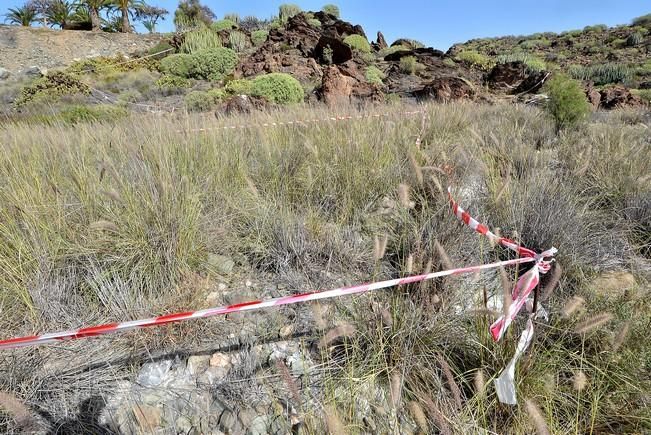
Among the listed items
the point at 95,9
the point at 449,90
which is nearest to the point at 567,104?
the point at 449,90

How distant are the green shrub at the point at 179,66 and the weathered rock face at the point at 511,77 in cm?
1237

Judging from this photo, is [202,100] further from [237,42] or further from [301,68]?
[237,42]

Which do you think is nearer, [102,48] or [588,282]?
[588,282]

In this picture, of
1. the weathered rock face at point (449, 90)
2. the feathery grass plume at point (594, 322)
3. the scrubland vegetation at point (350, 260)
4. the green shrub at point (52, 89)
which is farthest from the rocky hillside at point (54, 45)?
the feathery grass plume at point (594, 322)

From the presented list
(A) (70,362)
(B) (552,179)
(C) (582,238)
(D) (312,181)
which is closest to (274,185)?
(D) (312,181)

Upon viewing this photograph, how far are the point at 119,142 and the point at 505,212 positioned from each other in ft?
10.9

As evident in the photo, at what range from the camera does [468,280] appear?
6.64ft

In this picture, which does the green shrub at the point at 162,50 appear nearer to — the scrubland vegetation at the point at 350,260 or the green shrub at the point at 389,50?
the green shrub at the point at 389,50

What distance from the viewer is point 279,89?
1061cm

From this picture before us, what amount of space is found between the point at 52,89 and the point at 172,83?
3863mm

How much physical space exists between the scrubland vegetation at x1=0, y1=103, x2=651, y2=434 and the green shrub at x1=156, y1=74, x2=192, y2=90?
421 inches

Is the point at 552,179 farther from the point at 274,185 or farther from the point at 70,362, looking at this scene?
the point at 70,362

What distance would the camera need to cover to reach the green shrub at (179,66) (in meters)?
15.0

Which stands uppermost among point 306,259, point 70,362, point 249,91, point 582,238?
point 249,91
